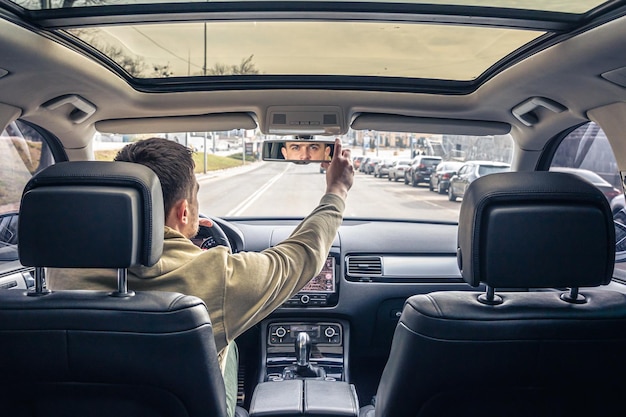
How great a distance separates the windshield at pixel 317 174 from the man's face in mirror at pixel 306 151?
0.23 m

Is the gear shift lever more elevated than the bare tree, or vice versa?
the bare tree

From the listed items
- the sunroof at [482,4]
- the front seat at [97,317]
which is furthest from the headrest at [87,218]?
the sunroof at [482,4]

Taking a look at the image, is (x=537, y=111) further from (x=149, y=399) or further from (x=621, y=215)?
(x=149, y=399)

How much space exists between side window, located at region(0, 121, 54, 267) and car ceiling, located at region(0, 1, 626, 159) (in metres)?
0.20

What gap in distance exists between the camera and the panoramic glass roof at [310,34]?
8.66ft

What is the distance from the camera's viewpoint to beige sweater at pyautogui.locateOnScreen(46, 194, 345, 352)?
7.48ft

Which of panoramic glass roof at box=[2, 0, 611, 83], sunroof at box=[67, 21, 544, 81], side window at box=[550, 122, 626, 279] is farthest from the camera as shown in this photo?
side window at box=[550, 122, 626, 279]

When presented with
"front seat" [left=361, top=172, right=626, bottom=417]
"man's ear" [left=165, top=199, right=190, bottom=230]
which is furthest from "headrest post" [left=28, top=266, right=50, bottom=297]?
"front seat" [left=361, top=172, right=626, bottom=417]

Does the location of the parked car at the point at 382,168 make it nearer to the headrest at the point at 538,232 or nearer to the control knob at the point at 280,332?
the control knob at the point at 280,332

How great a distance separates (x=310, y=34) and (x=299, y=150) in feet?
2.08

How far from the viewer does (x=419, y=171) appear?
6.85m

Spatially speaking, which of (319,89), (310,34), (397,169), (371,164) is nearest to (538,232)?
(310,34)

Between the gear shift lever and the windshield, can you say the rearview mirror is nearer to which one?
the windshield

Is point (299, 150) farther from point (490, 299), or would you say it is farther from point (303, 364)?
point (303, 364)
